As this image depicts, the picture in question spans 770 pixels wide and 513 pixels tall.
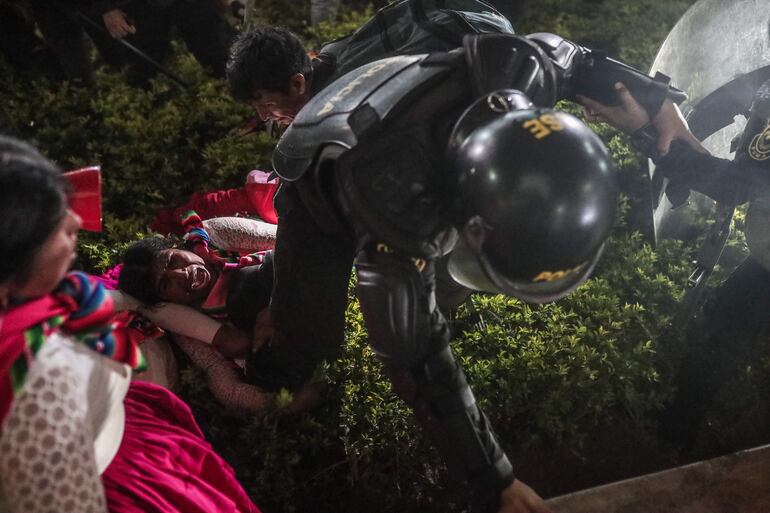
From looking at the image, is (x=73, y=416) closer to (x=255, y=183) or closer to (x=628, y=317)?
(x=255, y=183)

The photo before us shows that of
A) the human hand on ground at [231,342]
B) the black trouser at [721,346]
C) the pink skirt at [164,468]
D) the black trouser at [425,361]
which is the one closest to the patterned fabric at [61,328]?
the pink skirt at [164,468]

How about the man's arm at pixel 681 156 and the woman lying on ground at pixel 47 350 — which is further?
the man's arm at pixel 681 156

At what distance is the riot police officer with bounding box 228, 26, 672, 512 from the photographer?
1.85 meters

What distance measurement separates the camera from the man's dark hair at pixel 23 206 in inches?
54.1

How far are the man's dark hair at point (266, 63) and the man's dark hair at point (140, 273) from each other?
0.99 meters

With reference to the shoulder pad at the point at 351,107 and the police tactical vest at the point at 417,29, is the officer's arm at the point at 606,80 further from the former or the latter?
the shoulder pad at the point at 351,107

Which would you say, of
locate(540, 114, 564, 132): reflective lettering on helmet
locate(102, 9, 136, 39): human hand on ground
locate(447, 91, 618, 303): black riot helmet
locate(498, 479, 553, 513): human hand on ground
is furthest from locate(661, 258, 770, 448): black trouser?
locate(102, 9, 136, 39): human hand on ground

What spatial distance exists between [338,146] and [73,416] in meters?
1.12

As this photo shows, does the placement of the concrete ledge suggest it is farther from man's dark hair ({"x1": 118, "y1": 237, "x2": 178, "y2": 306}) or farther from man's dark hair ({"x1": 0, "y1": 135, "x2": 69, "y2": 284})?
man's dark hair ({"x1": 0, "y1": 135, "x2": 69, "y2": 284})

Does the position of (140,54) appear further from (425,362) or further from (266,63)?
(425,362)

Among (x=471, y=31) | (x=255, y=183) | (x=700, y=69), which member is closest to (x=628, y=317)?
(x=700, y=69)

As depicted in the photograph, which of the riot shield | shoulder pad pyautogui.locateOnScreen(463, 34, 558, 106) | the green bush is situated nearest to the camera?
shoulder pad pyautogui.locateOnScreen(463, 34, 558, 106)

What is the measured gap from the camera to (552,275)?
194 cm

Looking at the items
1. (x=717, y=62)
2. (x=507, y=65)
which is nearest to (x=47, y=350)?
(x=507, y=65)
